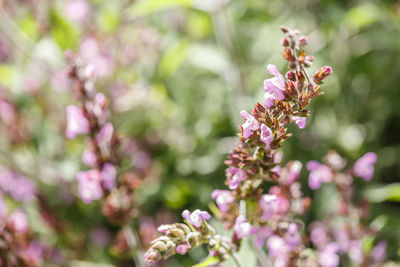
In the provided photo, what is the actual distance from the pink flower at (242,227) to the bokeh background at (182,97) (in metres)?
1.05

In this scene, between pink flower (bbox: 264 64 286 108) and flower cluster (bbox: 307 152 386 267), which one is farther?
flower cluster (bbox: 307 152 386 267)

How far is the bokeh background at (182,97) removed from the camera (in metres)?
2.26

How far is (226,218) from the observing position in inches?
46.6

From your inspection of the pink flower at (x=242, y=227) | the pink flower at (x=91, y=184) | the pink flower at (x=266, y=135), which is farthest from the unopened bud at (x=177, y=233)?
the pink flower at (x=91, y=184)

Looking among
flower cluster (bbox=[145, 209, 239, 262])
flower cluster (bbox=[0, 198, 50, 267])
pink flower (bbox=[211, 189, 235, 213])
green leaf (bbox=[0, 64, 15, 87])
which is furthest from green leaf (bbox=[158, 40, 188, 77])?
flower cluster (bbox=[145, 209, 239, 262])

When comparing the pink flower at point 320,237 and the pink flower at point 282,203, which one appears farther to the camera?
the pink flower at point 320,237

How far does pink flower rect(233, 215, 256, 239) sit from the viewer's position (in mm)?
1046

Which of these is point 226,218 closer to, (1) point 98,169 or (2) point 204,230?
(2) point 204,230

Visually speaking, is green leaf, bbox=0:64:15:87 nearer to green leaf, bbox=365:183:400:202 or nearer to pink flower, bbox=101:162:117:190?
pink flower, bbox=101:162:117:190

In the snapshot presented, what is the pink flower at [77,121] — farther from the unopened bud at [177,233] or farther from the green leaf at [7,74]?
the green leaf at [7,74]

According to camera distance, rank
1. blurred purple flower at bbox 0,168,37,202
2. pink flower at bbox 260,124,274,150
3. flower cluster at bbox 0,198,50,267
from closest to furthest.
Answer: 1. pink flower at bbox 260,124,274,150
2. flower cluster at bbox 0,198,50,267
3. blurred purple flower at bbox 0,168,37,202

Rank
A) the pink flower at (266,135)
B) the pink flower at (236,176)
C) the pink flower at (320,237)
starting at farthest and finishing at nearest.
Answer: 1. the pink flower at (320,237)
2. the pink flower at (236,176)
3. the pink flower at (266,135)

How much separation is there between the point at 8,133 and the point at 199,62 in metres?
1.06

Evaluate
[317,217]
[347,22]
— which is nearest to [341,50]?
[347,22]
